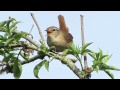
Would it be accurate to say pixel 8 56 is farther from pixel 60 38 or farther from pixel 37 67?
pixel 60 38

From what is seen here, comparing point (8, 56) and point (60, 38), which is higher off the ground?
point (60, 38)

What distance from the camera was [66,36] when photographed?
4531 millimetres

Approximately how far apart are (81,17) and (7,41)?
0.59 m

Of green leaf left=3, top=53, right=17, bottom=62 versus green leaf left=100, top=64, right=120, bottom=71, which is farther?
green leaf left=3, top=53, right=17, bottom=62

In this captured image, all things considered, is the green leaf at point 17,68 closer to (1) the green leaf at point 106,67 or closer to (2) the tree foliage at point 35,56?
(2) the tree foliage at point 35,56

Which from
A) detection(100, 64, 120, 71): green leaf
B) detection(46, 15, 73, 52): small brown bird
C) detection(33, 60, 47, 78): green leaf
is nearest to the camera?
detection(100, 64, 120, 71): green leaf

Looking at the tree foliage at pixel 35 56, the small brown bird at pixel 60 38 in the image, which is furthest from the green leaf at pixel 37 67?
the small brown bird at pixel 60 38

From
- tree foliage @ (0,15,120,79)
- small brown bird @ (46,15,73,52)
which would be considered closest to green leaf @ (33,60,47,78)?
tree foliage @ (0,15,120,79)

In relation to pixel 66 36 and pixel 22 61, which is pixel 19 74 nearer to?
pixel 22 61

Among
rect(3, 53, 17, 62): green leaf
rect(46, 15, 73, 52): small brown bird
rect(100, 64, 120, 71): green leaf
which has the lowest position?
rect(100, 64, 120, 71): green leaf

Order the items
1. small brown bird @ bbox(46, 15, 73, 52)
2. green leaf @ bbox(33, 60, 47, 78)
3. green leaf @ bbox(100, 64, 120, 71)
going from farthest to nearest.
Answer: small brown bird @ bbox(46, 15, 73, 52) < green leaf @ bbox(33, 60, 47, 78) < green leaf @ bbox(100, 64, 120, 71)

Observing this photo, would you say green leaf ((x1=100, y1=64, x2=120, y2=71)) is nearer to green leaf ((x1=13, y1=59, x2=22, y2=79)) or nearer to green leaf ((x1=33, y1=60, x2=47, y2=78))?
green leaf ((x1=33, y1=60, x2=47, y2=78))

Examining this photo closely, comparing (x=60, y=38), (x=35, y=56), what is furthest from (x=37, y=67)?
(x=60, y=38)

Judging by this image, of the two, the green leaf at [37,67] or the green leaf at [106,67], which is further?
the green leaf at [37,67]
